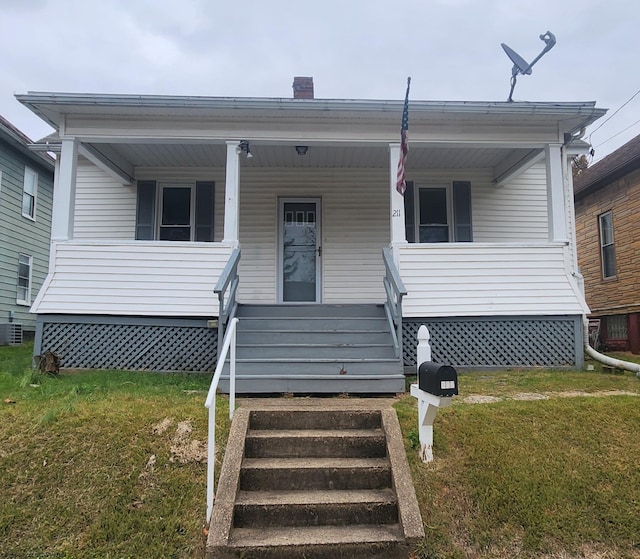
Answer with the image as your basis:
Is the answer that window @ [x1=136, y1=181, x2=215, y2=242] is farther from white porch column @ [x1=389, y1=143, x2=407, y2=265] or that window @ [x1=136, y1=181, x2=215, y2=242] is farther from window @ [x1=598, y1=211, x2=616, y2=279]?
window @ [x1=598, y1=211, x2=616, y2=279]

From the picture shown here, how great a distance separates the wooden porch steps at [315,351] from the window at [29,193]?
390 inches

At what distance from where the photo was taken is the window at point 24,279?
43.9ft

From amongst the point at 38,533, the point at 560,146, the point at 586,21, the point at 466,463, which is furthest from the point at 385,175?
the point at 586,21

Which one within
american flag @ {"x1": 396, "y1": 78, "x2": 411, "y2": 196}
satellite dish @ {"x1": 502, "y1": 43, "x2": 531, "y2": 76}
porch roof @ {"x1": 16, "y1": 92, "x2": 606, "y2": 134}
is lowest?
american flag @ {"x1": 396, "y1": 78, "x2": 411, "y2": 196}

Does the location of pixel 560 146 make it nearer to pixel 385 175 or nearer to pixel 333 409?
pixel 385 175

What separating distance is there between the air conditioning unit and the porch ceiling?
6525 millimetres

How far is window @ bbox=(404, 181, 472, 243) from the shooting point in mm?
9195

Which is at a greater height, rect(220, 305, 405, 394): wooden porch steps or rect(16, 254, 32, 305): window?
rect(16, 254, 32, 305): window

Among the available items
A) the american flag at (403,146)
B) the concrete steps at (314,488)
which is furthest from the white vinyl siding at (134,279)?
the concrete steps at (314,488)

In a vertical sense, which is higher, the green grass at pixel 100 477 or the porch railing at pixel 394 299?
the porch railing at pixel 394 299

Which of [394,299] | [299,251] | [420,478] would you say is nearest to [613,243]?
[299,251]

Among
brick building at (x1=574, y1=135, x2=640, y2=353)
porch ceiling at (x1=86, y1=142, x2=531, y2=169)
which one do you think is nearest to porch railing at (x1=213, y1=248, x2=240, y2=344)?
porch ceiling at (x1=86, y1=142, x2=531, y2=169)

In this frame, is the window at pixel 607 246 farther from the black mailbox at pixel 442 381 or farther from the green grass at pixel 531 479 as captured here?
the black mailbox at pixel 442 381

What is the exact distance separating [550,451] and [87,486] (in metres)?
3.54
